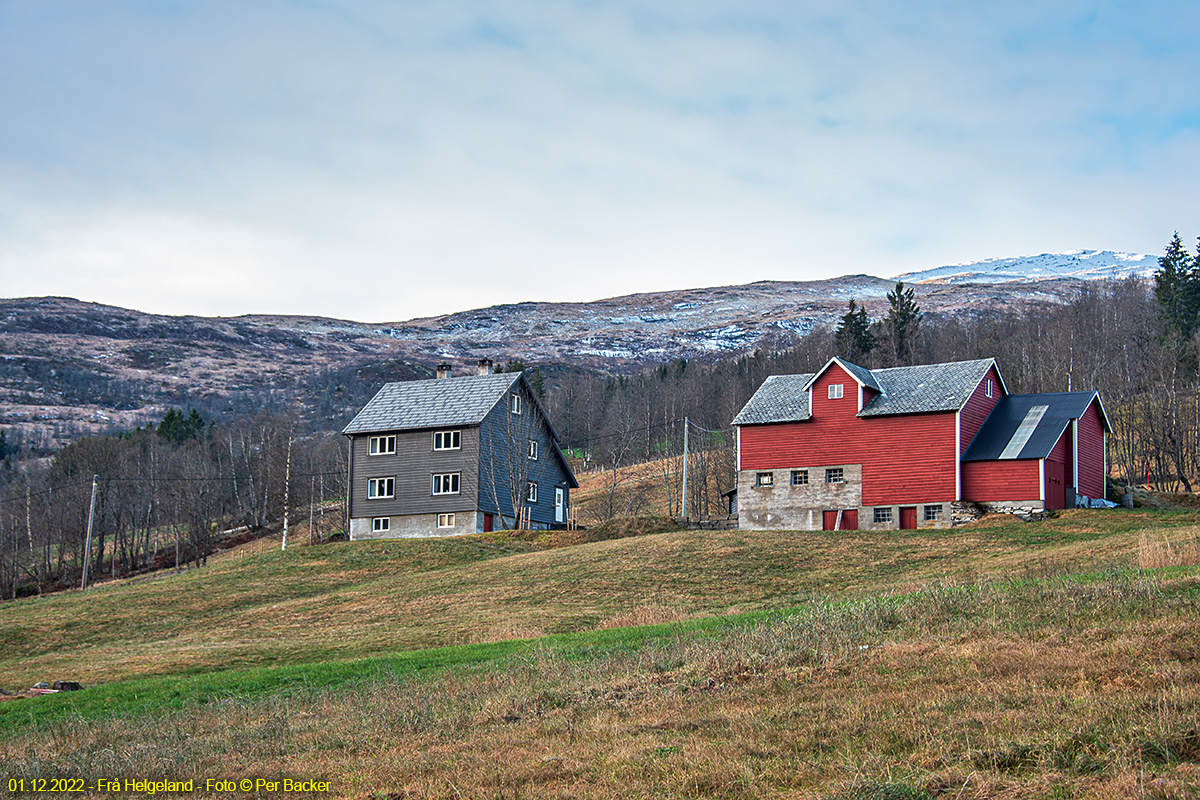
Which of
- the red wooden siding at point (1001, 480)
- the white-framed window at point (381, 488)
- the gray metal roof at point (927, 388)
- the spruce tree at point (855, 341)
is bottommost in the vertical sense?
the white-framed window at point (381, 488)

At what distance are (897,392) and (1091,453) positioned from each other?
11235 mm

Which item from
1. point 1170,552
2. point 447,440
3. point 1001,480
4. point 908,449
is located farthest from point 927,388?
point 447,440

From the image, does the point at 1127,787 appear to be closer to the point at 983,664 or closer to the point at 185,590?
the point at 983,664

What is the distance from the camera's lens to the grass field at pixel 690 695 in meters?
10.5

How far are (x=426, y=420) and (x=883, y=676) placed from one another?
53.7m

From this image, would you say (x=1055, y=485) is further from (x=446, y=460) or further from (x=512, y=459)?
(x=446, y=460)

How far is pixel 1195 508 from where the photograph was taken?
51.4 m

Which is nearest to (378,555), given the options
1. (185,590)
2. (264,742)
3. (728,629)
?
(185,590)

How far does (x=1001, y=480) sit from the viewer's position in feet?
171

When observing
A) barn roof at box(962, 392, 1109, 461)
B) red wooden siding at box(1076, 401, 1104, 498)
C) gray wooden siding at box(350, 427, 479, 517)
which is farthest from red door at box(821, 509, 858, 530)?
gray wooden siding at box(350, 427, 479, 517)

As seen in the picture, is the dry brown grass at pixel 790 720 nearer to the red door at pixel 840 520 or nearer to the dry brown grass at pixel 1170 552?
the dry brown grass at pixel 1170 552

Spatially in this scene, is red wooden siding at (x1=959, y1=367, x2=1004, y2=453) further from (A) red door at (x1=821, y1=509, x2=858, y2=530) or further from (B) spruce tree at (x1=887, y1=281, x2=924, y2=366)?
(B) spruce tree at (x1=887, y1=281, x2=924, y2=366)

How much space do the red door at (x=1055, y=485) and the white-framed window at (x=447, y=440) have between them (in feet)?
110

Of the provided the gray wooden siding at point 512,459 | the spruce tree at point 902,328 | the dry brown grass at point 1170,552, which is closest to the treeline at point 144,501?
the gray wooden siding at point 512,459
